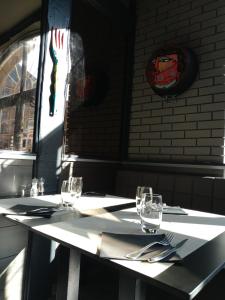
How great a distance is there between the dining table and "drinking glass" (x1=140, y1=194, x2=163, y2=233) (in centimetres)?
4

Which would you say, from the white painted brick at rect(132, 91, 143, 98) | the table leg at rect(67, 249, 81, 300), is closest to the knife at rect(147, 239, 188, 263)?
the table leg at rect(67, 249, 81, 300)

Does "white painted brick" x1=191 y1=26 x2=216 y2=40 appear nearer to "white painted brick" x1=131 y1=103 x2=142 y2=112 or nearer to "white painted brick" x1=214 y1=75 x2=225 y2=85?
"white painted brick" x1=214 y1=75 x2=225 y2=85

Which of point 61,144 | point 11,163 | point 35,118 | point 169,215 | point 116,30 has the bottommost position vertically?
point 169,215

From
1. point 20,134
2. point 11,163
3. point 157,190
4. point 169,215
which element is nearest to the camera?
point 169,215

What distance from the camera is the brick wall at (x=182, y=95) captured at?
2699mm

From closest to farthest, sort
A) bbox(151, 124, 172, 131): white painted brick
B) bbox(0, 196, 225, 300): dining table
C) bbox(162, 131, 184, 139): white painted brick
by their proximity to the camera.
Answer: bbox(0, 196, 225, 300): dining table < bbox(162, 131, 184, 139): white painted brick < bbox(151, 124, 172, 131): white painted brick

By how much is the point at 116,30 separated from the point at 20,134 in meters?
1.76

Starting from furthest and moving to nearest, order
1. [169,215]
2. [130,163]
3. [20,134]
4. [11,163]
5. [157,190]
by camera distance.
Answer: [130,163], [157,190], [20,134], [11,163], [169,215]

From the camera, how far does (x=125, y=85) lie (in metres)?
3.42

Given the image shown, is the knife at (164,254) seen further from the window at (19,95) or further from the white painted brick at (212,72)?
the white painted brick at (212,72)

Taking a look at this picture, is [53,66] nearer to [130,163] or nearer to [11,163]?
[11,163]

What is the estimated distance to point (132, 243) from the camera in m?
1.03

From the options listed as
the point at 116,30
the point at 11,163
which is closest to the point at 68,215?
the point at 11,163

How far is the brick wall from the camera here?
270cm
